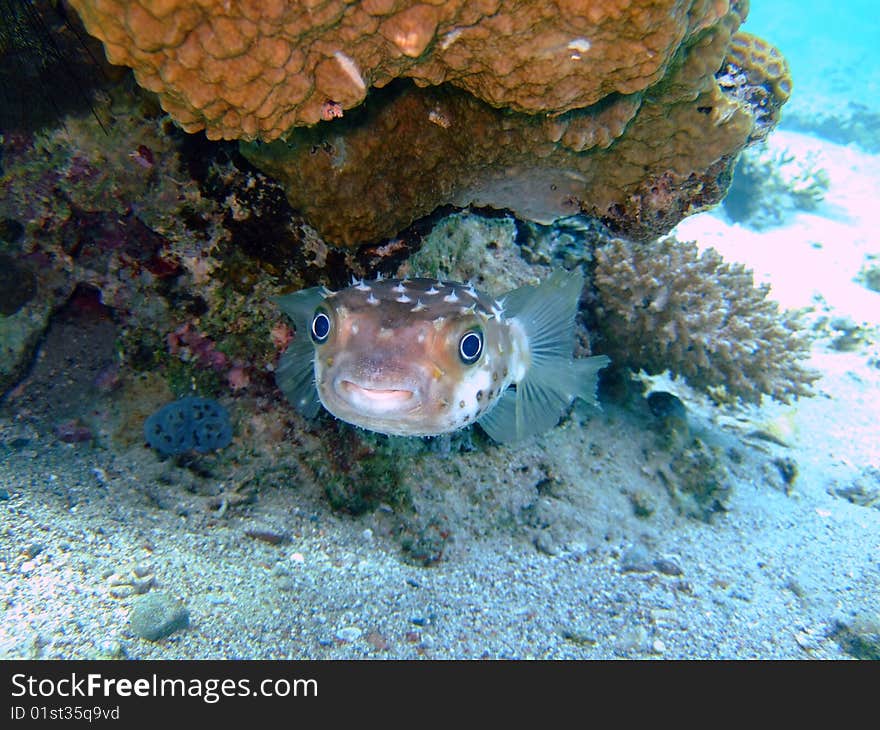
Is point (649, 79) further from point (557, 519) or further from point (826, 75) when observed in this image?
point (826, 75)

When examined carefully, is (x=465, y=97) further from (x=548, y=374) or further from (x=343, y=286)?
(x=548, y=374)

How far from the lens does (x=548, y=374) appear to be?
4051 millimetres

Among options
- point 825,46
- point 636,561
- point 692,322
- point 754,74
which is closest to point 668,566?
point 636,561

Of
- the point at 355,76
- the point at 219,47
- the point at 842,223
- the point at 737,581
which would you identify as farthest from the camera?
the point at 842,223

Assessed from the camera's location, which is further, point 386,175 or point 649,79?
point 386,175

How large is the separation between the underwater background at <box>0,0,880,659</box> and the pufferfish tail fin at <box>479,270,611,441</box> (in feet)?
2.14

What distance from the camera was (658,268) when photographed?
5461mm

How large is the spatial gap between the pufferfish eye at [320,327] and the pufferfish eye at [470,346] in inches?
29.4

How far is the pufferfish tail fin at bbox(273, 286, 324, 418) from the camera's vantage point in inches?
152

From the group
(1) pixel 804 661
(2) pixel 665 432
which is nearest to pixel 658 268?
(2) pixel 665 432

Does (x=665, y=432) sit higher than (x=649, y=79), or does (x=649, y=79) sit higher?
(x=649, y=79)

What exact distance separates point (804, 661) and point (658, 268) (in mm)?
3590

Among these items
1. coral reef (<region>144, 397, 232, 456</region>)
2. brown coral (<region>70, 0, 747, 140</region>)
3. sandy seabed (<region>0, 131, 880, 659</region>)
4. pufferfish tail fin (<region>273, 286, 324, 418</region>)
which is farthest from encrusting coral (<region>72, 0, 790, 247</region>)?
sandy seabed (<region>0, 131, 880, 659</region>)

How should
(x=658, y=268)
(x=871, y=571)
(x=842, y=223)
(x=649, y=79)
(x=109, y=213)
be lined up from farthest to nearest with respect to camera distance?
(x=842, y=223), (x=658, y=268), (x=871, y=571), (x=109, y=213), (x=649, y=79)
